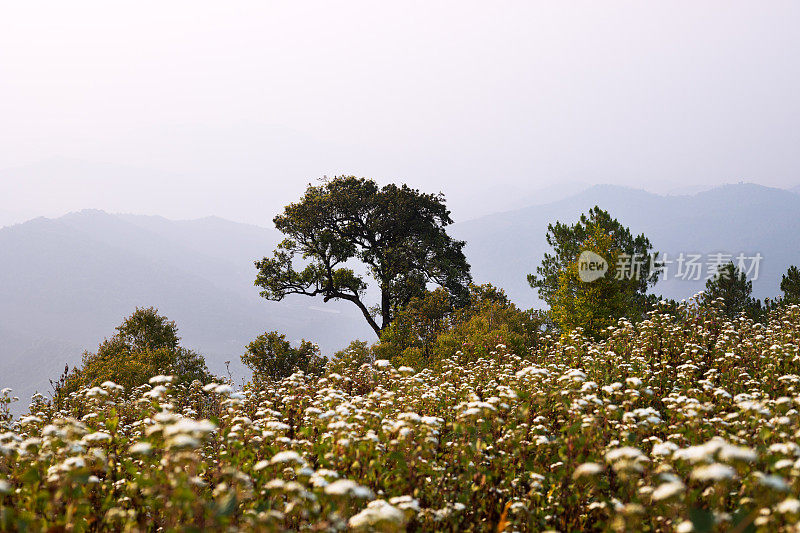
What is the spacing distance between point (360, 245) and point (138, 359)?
14.7 metres

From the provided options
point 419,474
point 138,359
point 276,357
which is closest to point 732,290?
point 276,357

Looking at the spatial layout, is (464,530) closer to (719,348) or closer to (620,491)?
(620,491)

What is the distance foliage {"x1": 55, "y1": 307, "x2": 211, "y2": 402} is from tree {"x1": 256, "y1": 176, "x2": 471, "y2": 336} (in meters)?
6.72

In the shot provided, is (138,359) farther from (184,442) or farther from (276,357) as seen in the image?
(184,442)

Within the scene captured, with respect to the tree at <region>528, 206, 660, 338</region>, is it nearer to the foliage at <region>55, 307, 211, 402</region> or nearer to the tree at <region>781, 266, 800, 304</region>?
the tree at <region>781, 266, 800, 304</region>

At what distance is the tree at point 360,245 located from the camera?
29609mm

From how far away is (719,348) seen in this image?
10.7 meters

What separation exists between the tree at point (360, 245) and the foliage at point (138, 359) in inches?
265

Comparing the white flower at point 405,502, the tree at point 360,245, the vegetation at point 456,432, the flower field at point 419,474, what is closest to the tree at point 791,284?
the vegetation at point 456,432

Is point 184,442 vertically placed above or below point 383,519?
above

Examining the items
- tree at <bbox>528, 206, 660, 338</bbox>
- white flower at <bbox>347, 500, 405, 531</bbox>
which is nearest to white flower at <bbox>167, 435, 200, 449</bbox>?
white flower at <bbox>347, 500, 405, 531</bbox>

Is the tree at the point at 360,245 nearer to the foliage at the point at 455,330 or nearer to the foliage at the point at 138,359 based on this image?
the foliage at the point at 455,330

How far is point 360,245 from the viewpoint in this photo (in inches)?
1225

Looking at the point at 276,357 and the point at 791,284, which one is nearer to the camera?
the point at 276,357
